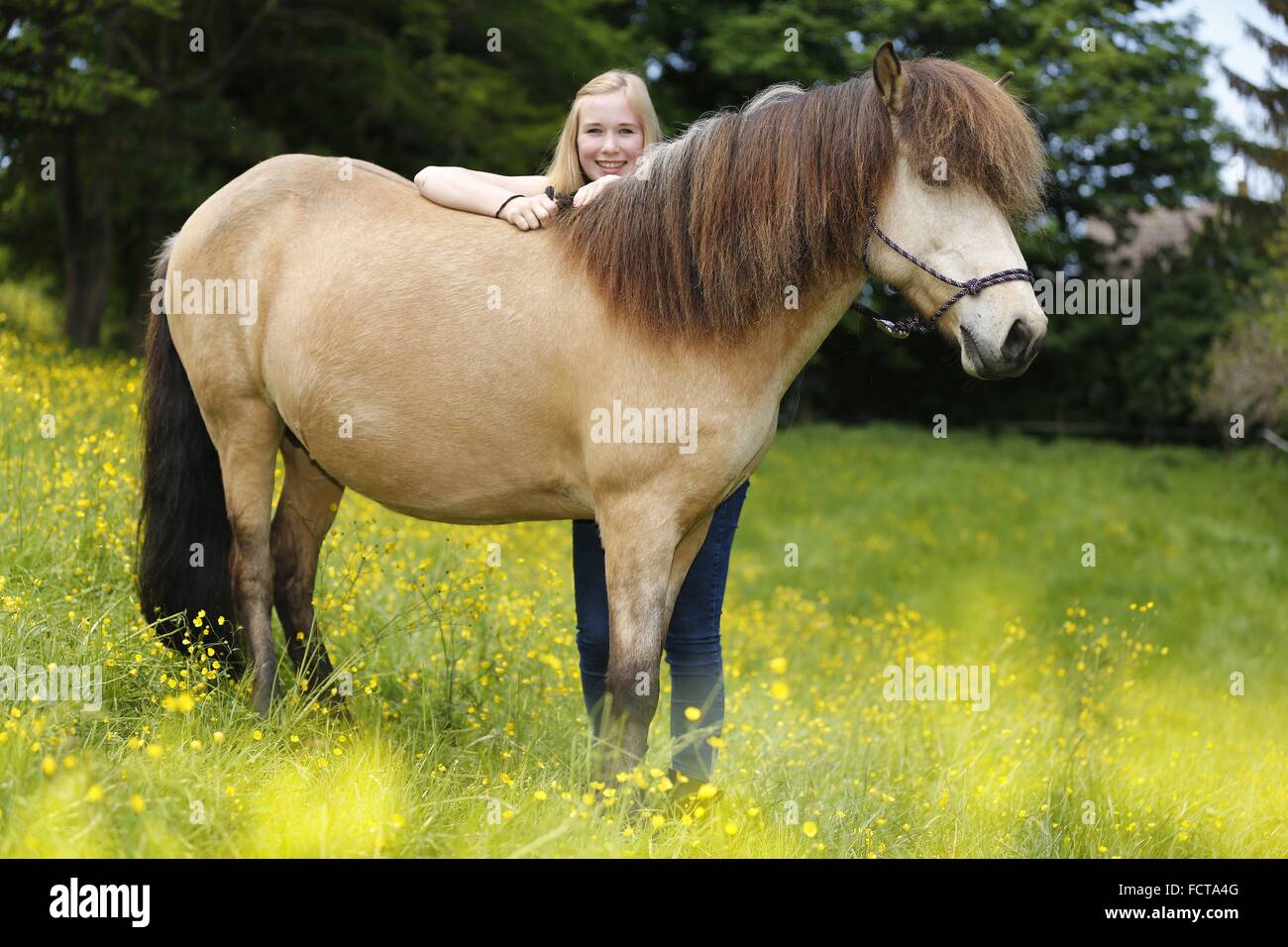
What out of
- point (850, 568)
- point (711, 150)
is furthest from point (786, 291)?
point (850, 568)

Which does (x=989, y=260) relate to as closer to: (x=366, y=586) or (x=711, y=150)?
(x=711, y=150)

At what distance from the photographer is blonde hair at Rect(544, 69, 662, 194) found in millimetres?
4242

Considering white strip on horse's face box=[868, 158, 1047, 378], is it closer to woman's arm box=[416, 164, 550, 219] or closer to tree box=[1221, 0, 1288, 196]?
woman's arm box=[416, 164, 550, 219]

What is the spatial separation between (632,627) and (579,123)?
2.05 m

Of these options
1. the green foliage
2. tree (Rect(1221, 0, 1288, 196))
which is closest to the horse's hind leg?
the green foliage

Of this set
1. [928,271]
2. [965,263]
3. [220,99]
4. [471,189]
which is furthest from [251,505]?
[220,99]

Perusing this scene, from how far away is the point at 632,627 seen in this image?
11.3ft

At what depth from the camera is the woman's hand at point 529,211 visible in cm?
381

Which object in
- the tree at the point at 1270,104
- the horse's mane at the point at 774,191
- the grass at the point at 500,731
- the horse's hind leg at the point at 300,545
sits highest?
the tree at the point at 1270,104

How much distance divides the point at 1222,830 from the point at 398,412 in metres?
3.94

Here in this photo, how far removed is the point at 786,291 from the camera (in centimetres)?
356

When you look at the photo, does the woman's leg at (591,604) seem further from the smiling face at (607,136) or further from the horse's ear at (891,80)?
the horse's ear at (891,80)

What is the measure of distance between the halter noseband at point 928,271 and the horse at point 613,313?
0.04 ft

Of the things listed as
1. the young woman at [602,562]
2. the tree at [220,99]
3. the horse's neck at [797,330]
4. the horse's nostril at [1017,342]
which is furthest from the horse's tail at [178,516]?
the tree at [220,99]
